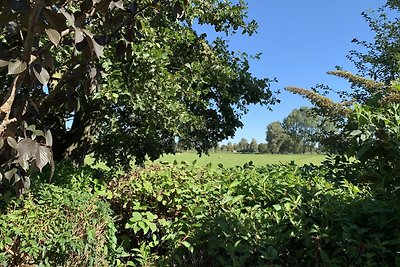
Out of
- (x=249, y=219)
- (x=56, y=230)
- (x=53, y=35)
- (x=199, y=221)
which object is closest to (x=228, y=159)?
(x=199, y=221)

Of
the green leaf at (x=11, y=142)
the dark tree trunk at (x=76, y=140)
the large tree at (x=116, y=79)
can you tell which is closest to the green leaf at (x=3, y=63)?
the large tree at (x=116, y=79)

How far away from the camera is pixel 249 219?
2.79 metres

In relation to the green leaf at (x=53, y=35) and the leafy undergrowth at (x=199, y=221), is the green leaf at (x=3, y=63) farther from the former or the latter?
the leafy undergrowth at (x=199, y=221)

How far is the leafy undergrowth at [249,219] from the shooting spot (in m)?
2.43

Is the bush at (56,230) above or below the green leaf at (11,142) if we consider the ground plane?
below

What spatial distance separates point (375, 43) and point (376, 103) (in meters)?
7.42

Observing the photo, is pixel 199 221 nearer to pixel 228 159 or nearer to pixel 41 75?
pixel 41 75

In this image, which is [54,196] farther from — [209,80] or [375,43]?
[375,43]

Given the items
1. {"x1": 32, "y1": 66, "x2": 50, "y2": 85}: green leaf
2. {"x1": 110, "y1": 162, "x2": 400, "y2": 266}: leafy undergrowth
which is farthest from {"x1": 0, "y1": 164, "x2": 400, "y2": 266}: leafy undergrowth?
{"x1": 32, "y1": 66, "x2": 50, "y2": 85}: green leaf

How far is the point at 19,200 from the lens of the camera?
307 cm

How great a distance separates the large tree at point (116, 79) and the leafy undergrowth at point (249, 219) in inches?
43.8

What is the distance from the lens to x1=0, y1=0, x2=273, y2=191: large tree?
1.95 meters

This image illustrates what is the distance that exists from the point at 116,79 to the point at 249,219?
2.36m

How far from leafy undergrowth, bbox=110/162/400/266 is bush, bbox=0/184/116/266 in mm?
269
